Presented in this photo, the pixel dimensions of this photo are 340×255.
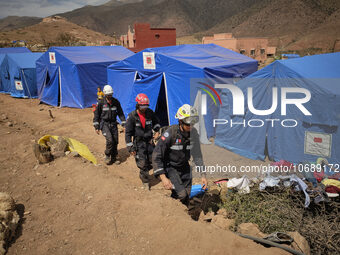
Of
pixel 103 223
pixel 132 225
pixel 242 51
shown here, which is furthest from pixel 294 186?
pixel 242 51

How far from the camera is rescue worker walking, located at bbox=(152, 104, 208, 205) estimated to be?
340cm

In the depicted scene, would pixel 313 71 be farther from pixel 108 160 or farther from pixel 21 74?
A: pixel 21 74

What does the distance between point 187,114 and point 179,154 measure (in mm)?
685

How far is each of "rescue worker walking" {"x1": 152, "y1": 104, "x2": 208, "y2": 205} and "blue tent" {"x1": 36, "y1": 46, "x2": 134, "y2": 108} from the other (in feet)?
29.6

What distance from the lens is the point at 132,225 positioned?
10.6 ft

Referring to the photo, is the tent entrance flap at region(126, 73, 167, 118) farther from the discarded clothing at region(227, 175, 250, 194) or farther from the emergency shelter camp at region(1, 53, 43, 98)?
the emergency shelter camp at region(1, 53, 43, 98)

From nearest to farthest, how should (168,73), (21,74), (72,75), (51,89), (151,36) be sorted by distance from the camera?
1. (168,73)
2. (72,75)
3. (51,89)
4. (21,74)
5. (151,36)

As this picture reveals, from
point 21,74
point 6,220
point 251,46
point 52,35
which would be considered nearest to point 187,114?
point 6,220

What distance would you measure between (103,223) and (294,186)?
2655mm

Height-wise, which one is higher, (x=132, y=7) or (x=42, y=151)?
(x=132, y=7)

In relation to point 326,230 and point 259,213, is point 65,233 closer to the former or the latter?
point 259,213

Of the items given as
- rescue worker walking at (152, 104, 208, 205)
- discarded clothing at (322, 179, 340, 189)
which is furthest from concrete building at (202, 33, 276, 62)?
rescue worker walking at (152, 104, 208, 205)

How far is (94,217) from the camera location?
11.3ft

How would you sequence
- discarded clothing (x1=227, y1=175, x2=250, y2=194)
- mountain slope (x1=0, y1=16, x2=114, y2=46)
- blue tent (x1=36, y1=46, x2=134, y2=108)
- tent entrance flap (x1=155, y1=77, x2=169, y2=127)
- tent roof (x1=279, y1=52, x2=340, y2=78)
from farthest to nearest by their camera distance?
mountain slope (x1=0, y1=16, x2=114, y2=46) < blue tent (x1=36, y1=46, x2=134, y2=108) < tent entrance flap (x1=155, y1=77, x2=169, y2=127) < tent roof (x1=279, y1=52, x2=340, y2=78) < discarded clothing (x1=227, y1=175, x2=250, y2=194)
